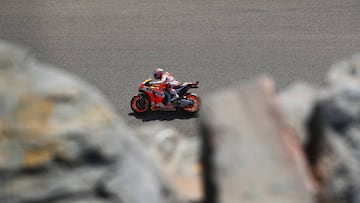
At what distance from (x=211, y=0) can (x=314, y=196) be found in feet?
37.4

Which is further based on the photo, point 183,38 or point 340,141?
point 183,38

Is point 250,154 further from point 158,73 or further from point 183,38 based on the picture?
point 183,38

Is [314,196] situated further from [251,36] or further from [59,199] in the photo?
[251,36]

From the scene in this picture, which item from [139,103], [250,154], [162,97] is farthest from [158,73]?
[250,154]

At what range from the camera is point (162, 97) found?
11359 millimetres

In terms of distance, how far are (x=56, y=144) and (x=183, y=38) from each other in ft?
33.5

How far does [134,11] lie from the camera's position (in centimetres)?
1409

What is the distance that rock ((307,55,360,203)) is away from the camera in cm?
322

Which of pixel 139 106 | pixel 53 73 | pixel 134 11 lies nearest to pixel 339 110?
pixel 53 73

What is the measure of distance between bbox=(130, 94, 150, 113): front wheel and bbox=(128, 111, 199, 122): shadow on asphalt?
72 mm

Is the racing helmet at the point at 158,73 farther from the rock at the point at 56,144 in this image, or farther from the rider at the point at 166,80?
the rock at the point at 56,144

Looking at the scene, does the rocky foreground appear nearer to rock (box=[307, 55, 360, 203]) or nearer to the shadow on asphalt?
rock (box=[307, 55, 360, 203])

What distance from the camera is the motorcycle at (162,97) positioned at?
36.7ft

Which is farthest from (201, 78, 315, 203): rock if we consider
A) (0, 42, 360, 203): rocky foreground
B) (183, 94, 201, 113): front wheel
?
(183, 94, 201, 113): front wheel
